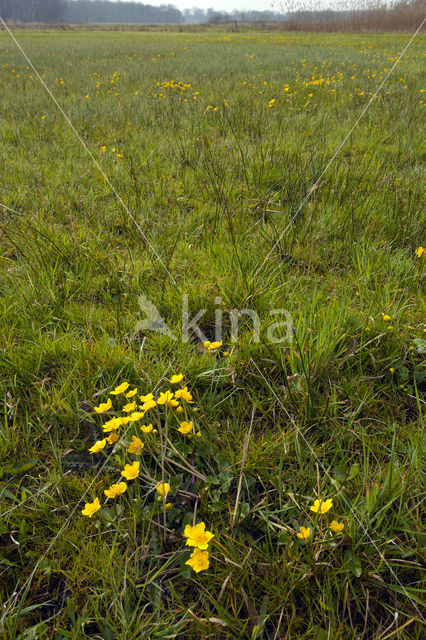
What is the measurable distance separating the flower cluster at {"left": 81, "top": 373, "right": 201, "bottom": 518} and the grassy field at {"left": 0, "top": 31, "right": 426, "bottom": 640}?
0.01 metres

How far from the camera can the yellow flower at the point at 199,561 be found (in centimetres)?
97

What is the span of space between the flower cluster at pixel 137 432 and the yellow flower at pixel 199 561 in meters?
0.16

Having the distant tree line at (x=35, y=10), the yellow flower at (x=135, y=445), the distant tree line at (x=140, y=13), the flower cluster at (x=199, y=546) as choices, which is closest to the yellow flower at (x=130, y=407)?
the yellow flower at (x=135, y=445)

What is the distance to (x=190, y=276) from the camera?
210 centimetres

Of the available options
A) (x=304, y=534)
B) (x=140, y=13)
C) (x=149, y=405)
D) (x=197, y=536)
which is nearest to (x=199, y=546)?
(x=197, y=536)

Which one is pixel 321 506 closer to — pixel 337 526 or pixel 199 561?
pixel 337 526

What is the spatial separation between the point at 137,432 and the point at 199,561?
497mm

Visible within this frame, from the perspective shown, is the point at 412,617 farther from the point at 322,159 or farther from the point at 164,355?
the point at 322,159

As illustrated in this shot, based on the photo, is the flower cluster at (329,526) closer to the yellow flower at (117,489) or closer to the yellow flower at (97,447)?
the yellow flower at (117,489)

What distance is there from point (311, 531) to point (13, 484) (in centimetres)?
94

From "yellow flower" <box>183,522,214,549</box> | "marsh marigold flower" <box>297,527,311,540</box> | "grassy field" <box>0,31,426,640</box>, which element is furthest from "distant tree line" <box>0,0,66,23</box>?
"marsh marigold flower" <box>297,527,311,540</box>

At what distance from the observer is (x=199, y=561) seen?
0.99 meters

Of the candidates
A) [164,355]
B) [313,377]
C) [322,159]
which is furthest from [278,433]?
[322,159]

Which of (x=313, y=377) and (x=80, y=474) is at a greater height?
(x=313, y=377)
